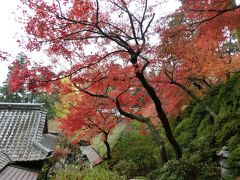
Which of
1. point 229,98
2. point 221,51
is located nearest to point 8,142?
point 229,98

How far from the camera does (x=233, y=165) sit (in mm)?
11172

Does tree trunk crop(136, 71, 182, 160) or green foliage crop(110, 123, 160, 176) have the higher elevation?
tree trunk crop(136, 71, 182, 160)

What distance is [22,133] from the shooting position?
14.6 m

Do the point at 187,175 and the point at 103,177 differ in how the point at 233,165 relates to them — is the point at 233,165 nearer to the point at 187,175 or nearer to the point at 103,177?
the point at 187,175

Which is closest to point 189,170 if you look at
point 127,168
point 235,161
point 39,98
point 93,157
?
point 235,161

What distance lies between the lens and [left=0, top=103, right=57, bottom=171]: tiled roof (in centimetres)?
1287

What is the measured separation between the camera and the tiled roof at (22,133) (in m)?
12.9

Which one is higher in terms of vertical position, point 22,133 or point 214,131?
point 22,133

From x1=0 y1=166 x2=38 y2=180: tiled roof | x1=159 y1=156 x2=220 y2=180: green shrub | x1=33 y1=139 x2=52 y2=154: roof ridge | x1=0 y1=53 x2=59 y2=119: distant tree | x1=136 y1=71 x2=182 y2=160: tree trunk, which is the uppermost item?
x1=0 y1=53 x2=59 y2=119: distant tree

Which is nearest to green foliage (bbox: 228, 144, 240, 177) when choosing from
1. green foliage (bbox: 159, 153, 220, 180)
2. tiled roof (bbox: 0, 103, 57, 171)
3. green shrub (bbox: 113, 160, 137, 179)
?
green foliage (bbox: 159, 153, 220, 180)

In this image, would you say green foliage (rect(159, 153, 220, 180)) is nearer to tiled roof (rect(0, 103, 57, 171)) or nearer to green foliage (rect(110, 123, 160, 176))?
tiled roof (rect(0, 103, 57, 171))

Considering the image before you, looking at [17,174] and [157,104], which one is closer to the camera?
[17,174]

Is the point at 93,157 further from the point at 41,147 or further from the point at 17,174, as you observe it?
the point at 17,174

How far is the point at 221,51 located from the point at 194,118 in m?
4.38
